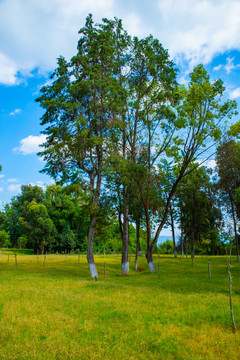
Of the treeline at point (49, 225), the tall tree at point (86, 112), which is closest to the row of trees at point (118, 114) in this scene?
the tall tree at point (86, 112)

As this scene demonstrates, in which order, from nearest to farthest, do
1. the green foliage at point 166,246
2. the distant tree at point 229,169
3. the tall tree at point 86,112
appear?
the tall tree at point 86,112 < the distant tree at point 229,169 < the green foliage at point 166,246

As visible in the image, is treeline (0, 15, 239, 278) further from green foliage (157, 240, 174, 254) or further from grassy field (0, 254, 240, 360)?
green foliage (157, 240, 174, 254)

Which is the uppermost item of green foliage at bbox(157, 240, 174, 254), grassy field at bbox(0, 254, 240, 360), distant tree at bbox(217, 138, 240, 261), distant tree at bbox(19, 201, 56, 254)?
distant tree at bbox(217, 138, 240, 261)

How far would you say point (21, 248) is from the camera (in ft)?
219

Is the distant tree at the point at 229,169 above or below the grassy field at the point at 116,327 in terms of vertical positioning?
above

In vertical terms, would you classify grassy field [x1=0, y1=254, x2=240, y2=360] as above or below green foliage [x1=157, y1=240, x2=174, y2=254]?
above

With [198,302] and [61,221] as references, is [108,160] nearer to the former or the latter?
[198,302]

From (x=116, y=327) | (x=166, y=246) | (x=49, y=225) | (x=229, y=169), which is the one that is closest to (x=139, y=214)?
(x=229, y=169)

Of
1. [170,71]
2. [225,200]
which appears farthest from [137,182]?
[225,200]

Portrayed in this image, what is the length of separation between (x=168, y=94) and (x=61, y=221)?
46.3 meters

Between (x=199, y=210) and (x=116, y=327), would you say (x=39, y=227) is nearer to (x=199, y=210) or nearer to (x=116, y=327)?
(x=199, y=210)

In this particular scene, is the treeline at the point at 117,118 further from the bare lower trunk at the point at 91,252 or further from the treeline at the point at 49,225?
the treeline at the point at 49,225

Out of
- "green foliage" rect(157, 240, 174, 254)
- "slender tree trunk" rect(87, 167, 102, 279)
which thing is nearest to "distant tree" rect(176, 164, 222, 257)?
"slender tree trunk" rect(87, 167, 102, 279)

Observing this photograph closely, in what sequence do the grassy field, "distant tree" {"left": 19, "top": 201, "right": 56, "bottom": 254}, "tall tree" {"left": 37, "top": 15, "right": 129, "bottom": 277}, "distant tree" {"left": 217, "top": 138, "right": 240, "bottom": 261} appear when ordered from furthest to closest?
"distant tree" {"left": 19, "top": 201, "right": 56, "bottom": 254} → "distant tree" {"left": 217, "top": 138, "right": 240, "bottom": 261} → "tall tree" {"left": 37, "top": 15, "right": 129, "bottom": 277} → the grassy field
